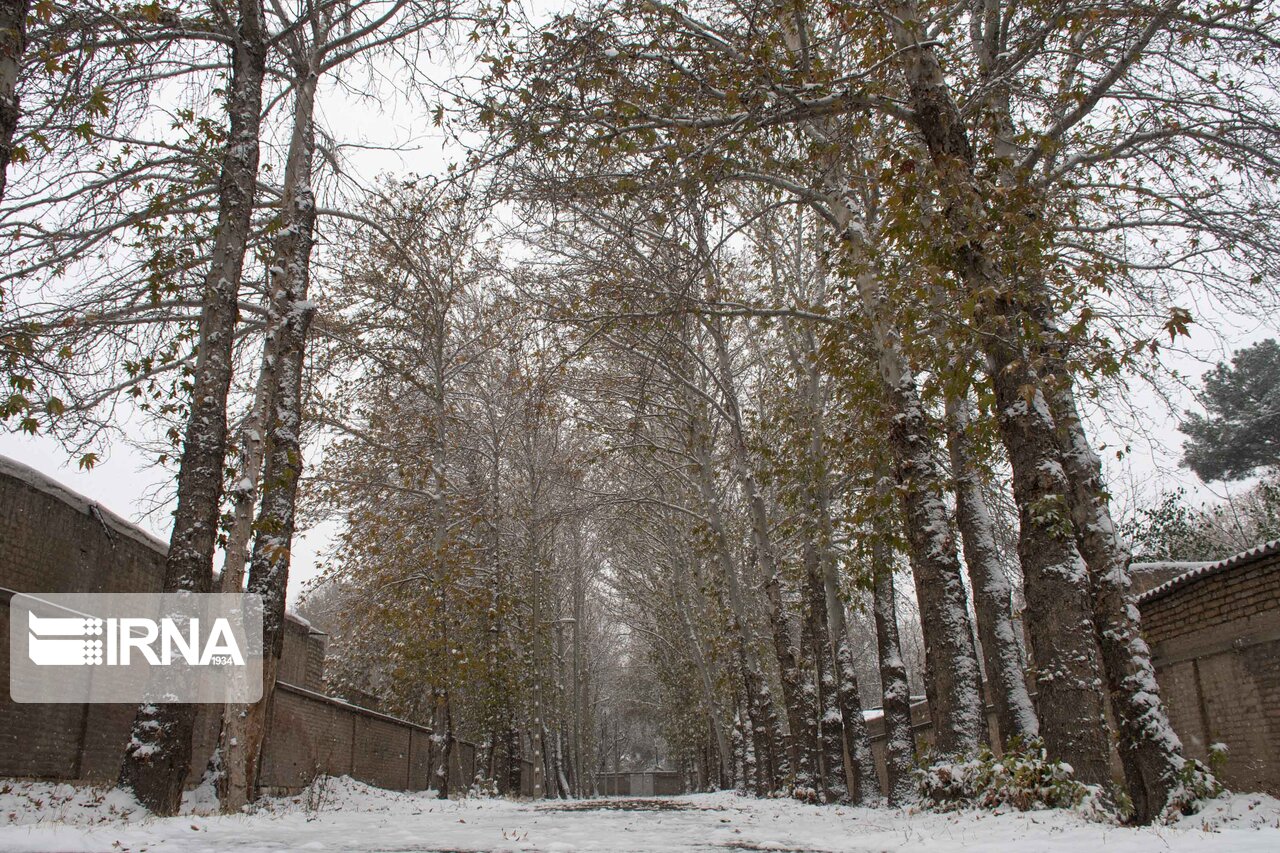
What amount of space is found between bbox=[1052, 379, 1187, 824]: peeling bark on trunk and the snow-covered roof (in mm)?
4344

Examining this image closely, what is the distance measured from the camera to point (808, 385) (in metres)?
15.9

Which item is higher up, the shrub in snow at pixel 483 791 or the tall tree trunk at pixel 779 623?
the tall tree trunk at pixel 779 623

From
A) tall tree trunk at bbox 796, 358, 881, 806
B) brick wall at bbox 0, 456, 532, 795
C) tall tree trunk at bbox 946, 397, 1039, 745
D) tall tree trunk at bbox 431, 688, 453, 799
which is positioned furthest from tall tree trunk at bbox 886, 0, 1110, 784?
tall tree trunk at bbox 431, 688, 453, 799

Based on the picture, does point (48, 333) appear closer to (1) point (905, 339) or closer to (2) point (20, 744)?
(2) point (20, 744)

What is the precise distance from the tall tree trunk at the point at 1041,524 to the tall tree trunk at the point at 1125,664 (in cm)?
23

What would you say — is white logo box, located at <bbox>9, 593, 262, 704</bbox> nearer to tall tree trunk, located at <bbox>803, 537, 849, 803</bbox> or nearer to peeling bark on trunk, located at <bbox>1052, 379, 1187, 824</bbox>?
peeling bark on trunk, located at <bbox>1052, 379, 1187, 824</bbox>

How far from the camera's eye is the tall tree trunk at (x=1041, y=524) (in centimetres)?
607

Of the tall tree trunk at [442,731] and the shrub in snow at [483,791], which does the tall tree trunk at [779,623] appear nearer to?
the tall tree trunk at [442,731]

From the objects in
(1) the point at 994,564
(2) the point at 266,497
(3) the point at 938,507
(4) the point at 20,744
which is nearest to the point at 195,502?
(2) the point at 266,497

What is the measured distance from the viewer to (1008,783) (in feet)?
19.9

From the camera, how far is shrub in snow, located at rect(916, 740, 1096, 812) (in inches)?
228

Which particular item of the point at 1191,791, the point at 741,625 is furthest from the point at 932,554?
the point at 741,625

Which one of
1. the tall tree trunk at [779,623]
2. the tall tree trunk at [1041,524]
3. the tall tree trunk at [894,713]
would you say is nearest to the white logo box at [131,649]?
the tall tree trunk at [1041,524]

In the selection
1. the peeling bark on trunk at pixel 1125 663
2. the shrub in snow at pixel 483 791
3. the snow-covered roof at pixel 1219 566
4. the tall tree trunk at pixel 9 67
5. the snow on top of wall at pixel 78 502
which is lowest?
the shrub in snow at pixel 483 791
